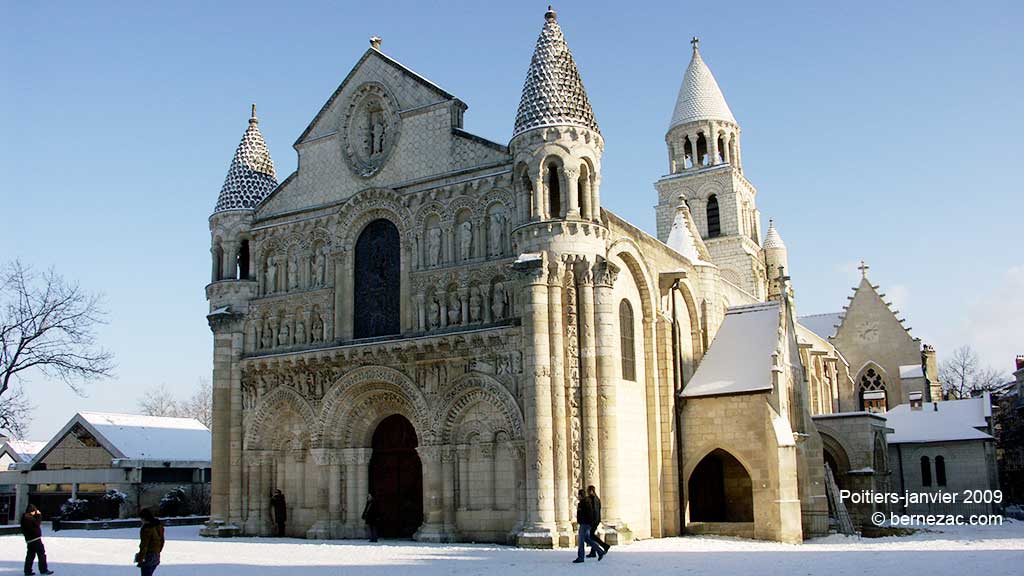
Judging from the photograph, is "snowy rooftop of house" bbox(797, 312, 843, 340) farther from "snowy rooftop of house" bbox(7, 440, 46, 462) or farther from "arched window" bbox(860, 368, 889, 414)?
"snowy rooftop of house" bbox(7, 440, 46, 462)

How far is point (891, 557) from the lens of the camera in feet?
68.3

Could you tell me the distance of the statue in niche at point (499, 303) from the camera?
88.8 ft

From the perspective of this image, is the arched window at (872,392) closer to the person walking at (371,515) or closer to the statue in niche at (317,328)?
the statue in niche at (317,328)

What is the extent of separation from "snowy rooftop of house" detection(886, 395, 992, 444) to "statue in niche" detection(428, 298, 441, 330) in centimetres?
2855

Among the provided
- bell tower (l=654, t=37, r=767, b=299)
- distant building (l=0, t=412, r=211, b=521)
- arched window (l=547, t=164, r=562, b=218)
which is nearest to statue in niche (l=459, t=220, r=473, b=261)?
arched window (l=547, t=164, r=562, b=218)

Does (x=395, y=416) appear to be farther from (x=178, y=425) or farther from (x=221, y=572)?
(x=178, y=425)

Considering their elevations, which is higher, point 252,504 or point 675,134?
point 675,134

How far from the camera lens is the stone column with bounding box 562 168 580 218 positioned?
26.1 meters

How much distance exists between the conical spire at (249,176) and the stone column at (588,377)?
14096 mm

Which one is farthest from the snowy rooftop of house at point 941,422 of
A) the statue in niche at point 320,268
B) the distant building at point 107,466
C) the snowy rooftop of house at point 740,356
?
the distant building at point 107,466

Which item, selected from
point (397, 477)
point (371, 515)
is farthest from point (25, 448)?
point (371, 515)

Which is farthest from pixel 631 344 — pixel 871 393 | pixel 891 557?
pixel 871 393

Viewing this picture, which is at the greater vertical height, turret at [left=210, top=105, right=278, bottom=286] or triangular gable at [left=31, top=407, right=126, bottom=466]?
turret at [left=210, top=105, right=278, bottom=286]

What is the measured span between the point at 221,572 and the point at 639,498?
1290 centimetres
